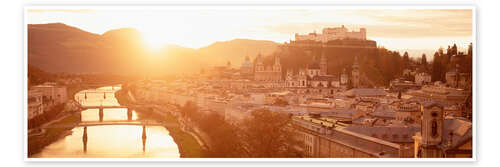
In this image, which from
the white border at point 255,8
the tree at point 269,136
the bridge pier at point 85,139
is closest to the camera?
the white border at point 255,8

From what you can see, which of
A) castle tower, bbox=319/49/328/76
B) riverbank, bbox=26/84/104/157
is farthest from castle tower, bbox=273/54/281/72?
riverbank, bbox=26/84/104/157

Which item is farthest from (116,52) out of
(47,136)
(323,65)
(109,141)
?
(323,65)

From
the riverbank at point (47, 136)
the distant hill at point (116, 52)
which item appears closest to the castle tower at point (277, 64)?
the distant hill at point (116, 52)

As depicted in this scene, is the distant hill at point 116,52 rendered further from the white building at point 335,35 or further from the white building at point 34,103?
the white building at point 335,35

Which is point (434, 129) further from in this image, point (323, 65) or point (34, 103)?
point (323, 65)

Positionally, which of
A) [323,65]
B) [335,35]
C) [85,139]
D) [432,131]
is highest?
[335,35]

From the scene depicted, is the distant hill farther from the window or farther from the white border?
the window

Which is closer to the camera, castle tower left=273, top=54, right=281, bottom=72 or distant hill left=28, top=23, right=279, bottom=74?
distant hill left=28, top=23, right=279, bottom=74
